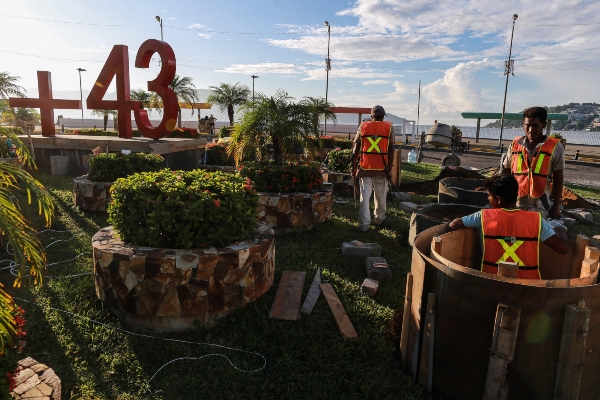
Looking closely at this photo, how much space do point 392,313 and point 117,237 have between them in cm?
314

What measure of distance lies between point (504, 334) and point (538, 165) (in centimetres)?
288

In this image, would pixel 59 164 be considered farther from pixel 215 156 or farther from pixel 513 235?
pixel 513 235

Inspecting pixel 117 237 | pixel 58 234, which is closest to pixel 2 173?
pixel 117 237

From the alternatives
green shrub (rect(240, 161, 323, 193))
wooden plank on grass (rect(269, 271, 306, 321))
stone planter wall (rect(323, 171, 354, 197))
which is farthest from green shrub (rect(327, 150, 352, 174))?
wooden plank on grass (rect(269, 271, 306, 321))

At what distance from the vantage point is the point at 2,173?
93.9 inches

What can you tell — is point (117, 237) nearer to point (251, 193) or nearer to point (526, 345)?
point (251, 193)

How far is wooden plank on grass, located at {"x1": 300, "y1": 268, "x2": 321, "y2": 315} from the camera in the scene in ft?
14.5

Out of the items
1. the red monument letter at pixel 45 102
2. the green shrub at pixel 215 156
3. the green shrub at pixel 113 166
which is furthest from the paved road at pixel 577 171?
the red monument letter at pixel 45 102

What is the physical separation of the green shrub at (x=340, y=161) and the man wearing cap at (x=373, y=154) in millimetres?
4165

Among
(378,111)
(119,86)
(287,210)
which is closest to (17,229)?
Result: (287,210)

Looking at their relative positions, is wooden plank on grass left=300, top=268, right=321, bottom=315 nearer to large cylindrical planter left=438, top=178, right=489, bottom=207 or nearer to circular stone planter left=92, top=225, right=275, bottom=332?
circular stone planter left=92, top=225, right=275, bottom=332

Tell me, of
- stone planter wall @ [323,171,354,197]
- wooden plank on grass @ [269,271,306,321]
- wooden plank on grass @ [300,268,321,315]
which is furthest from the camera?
stone planter wall @ [323,171,354,197]

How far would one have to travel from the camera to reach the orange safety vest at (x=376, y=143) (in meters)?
7.20

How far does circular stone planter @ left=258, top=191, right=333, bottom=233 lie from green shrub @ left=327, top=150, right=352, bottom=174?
447 cm
